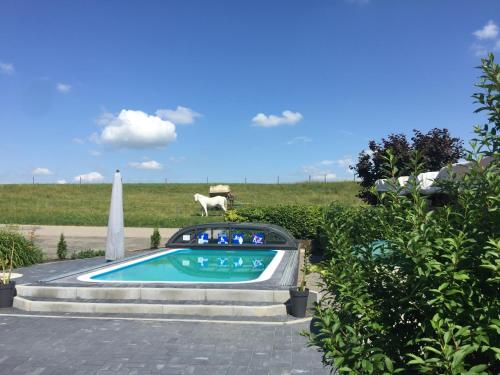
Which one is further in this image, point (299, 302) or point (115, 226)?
point (115, 226)

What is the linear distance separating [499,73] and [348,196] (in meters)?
49.6

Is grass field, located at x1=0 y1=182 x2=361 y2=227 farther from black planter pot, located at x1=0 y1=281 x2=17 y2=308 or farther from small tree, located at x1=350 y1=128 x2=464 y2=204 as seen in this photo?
black planter pot, located at x1=0 y1=281 x2=17 y2=308

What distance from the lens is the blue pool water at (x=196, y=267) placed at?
36.7ft

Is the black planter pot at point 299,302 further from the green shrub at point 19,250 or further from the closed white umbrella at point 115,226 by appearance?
the green shrub at point 19,250

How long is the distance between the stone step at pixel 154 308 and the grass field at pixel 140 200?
20.4 meters

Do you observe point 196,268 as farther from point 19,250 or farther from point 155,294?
point 19,250

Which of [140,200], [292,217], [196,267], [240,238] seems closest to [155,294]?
[196,267]

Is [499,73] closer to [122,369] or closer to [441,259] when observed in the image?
[441,259]

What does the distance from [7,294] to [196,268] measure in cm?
590

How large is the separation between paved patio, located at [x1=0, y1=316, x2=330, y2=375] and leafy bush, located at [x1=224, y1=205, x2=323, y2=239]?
11.2 meters

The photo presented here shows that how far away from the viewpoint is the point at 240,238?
16125mm

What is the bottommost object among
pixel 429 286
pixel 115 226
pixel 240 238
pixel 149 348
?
pixel 149 348

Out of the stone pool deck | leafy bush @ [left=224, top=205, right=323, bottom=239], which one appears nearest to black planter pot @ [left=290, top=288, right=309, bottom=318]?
the stone pool deck

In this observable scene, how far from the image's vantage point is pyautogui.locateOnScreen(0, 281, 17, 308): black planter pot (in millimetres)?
8688
